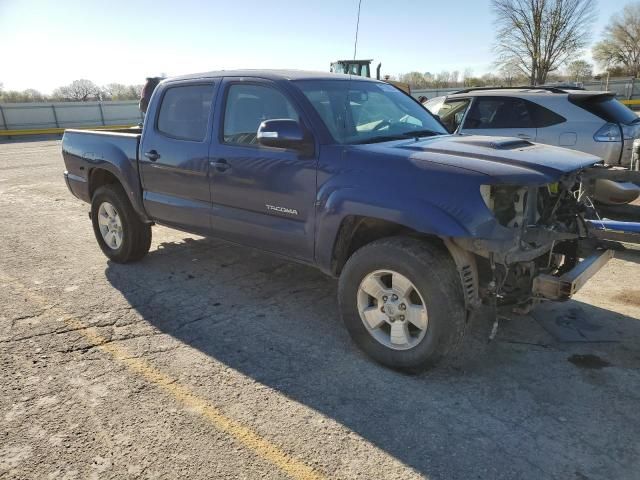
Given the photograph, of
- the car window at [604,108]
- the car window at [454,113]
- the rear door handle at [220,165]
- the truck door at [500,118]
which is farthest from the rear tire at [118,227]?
the car window at [604,108]

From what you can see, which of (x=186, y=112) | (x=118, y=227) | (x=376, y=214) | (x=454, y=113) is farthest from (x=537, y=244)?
(x=454, y=113)

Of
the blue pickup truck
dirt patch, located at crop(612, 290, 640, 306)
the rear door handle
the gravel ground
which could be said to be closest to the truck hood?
the blue pickup truck

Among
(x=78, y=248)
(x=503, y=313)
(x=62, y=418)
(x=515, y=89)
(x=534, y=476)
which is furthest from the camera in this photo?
(x=515, y=89)

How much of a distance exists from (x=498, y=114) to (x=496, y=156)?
4.07 m

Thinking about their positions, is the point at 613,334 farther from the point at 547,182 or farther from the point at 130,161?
the point at 130,161

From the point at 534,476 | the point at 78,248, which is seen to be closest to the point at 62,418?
the point at 534,476

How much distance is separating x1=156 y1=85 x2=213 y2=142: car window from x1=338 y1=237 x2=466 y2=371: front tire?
6.44 feet

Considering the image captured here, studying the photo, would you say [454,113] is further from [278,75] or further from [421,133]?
[278,75]

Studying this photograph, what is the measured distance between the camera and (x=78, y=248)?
614cm

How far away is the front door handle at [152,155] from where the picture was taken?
15.3ft

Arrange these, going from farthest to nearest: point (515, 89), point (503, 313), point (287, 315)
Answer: point (515, 89)
point (287, 315)
point (503, 313)

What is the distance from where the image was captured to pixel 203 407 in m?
2.94

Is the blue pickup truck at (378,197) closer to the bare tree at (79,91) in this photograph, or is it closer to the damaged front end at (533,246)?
the damaged front end at (533,246)

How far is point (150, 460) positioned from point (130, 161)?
10.7 feet
